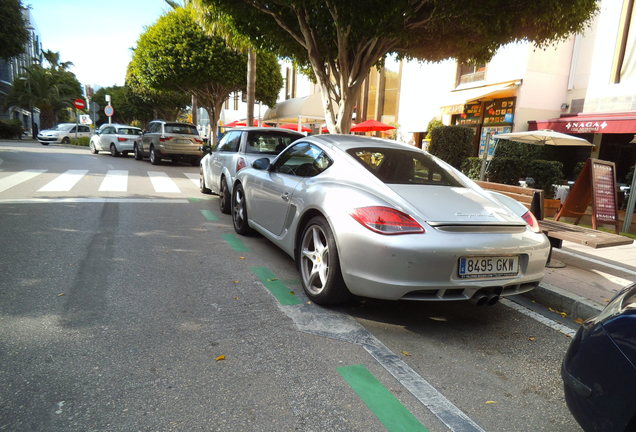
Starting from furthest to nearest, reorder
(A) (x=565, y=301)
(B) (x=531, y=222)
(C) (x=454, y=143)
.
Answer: (C) (x=454, y=143)
(A) (x=565, y=301)
(B) (x=531, y=222)

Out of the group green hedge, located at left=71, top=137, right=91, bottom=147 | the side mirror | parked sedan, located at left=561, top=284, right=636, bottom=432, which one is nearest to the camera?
parked sedan, located at left=561, top=284, right=636, bottom=432

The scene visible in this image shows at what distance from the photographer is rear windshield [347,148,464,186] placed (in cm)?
380

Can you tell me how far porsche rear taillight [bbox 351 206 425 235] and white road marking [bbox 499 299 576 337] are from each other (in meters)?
1.57

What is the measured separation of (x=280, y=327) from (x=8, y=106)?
54.0 m

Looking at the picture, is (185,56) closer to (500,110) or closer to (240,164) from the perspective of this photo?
(500,110)

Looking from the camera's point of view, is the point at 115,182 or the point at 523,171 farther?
the point at 523,171

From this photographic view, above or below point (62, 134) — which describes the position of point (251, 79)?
above

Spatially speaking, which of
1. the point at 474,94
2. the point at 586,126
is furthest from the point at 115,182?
the point at 474,94

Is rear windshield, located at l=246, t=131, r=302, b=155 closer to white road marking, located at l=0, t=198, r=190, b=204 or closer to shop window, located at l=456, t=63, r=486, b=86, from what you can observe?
white road marking, located at l=0, t=198, r=190, b=204

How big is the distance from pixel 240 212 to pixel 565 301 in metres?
3.94

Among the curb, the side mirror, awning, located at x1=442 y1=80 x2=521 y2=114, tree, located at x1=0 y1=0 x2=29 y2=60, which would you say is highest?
tree, located at x1=0 y1=0 x2=29 y2=60

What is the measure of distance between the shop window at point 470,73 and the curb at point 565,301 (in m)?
15.8

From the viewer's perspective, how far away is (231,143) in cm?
779

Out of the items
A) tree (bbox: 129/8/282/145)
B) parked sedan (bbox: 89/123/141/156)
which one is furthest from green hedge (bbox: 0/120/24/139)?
tree (bbox: 129/8/282/145)
